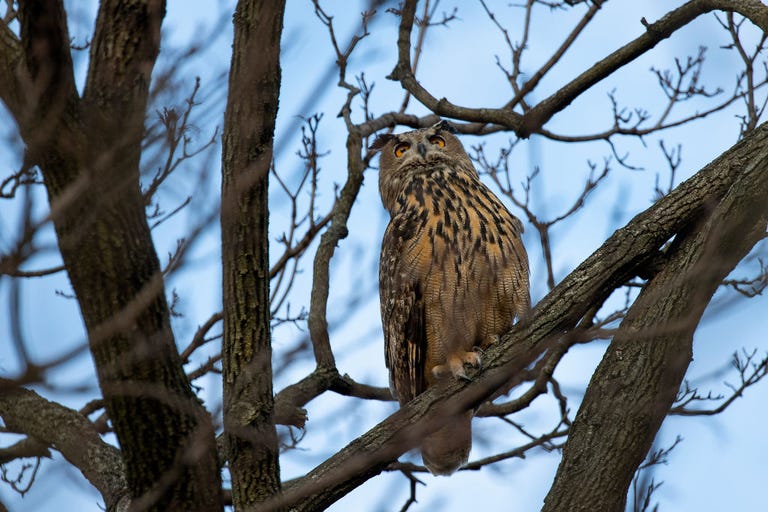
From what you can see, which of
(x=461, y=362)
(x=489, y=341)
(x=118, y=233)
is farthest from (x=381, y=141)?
(x=118, y=233)

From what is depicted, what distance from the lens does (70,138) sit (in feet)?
7.02

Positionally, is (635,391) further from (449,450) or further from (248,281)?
(248,281)

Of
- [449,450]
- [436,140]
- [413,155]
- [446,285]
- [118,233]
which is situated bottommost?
[118,233]

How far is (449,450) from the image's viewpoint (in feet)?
14.0

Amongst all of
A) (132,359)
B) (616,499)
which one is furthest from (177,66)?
(616,499)

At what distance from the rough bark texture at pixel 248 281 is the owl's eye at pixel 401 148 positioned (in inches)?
91.8

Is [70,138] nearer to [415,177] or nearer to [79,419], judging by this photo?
[79,419]

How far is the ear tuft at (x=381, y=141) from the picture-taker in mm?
5000

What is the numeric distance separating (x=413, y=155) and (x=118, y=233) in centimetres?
283

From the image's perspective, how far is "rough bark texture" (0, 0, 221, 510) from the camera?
82.7 inches

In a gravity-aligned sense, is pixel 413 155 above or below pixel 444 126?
below

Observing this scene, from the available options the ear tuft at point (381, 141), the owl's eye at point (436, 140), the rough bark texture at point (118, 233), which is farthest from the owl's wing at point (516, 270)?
the rough bark texture at point (118, 233)

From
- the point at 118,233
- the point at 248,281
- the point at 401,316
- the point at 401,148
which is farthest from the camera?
the point at 401,148

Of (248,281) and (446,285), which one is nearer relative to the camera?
(248,281)
